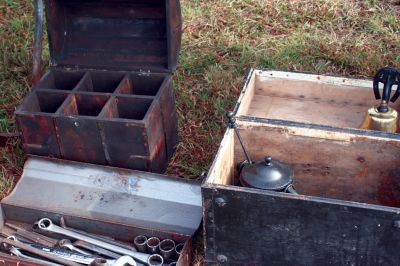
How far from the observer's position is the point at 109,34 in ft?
10.6

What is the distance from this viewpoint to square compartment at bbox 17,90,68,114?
2996 mm

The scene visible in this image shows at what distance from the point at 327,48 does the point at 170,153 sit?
165 centimetres

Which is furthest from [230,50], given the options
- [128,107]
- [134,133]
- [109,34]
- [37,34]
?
[134,133]

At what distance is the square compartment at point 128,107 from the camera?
2914mm

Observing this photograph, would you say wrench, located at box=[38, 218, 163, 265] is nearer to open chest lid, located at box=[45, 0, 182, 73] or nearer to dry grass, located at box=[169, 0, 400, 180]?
dry grass, located at box=[169, 0, 400, 180]

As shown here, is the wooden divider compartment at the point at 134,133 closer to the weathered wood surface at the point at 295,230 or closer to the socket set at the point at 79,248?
the socket set at the point at 79,248

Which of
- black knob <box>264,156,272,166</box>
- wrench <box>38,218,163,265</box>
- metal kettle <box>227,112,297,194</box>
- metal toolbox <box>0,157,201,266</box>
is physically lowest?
wrench <box>38,218,163,265</box>

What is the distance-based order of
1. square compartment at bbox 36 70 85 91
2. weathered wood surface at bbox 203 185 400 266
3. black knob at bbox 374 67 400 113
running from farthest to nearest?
square compartment at bbox 36 70 85 91
black knob at bbox 374 67 400 113
weathered wood surface at bbox 203 185 400 266

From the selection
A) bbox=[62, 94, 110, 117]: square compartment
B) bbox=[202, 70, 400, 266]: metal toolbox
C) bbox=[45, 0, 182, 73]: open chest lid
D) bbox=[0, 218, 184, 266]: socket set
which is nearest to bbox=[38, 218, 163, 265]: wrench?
bbox=[0, 218, 184, 266]: socket set

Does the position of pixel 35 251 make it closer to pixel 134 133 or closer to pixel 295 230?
pixel 134 133

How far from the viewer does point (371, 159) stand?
94.4 inches

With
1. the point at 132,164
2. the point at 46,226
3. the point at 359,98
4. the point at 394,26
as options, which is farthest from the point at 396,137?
the point at 394,26

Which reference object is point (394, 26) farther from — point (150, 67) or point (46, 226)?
point (46, 226)

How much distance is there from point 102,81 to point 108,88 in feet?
0.17
